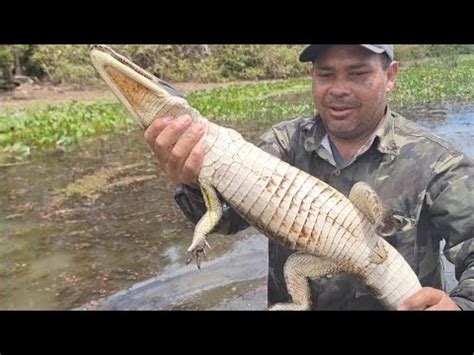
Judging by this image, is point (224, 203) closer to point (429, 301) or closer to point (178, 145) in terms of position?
point (178, 145)

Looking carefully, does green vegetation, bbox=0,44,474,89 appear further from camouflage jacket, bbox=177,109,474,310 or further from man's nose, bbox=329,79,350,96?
camouflage jacket, bbox=177,109,474,310

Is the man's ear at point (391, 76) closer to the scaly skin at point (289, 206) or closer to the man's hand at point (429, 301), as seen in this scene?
the scaly skin at point (289, 206)

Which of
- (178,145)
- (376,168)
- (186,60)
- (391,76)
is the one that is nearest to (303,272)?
(376,168)

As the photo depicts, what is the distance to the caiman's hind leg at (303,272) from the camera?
2.35 meters

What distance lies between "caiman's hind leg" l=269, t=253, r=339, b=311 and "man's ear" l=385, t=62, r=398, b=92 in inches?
30.1

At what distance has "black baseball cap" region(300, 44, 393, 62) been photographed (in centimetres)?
247

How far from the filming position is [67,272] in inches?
A: 115

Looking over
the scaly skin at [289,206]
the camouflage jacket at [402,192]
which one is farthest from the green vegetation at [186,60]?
the scaly skin at [289,206]

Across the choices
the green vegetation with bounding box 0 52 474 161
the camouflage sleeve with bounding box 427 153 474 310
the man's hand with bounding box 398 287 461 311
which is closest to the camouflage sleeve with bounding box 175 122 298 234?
the green vegetation with bounding box 0 52 474 161

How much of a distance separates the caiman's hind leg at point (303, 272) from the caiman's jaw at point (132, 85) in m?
0.78

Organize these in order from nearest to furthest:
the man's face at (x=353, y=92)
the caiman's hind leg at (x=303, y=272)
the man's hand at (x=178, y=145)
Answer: the man's hand at (x=178, y=145), the caiman's hind leg at (x=303, y=272), the man's face at (x=353, y=92)
